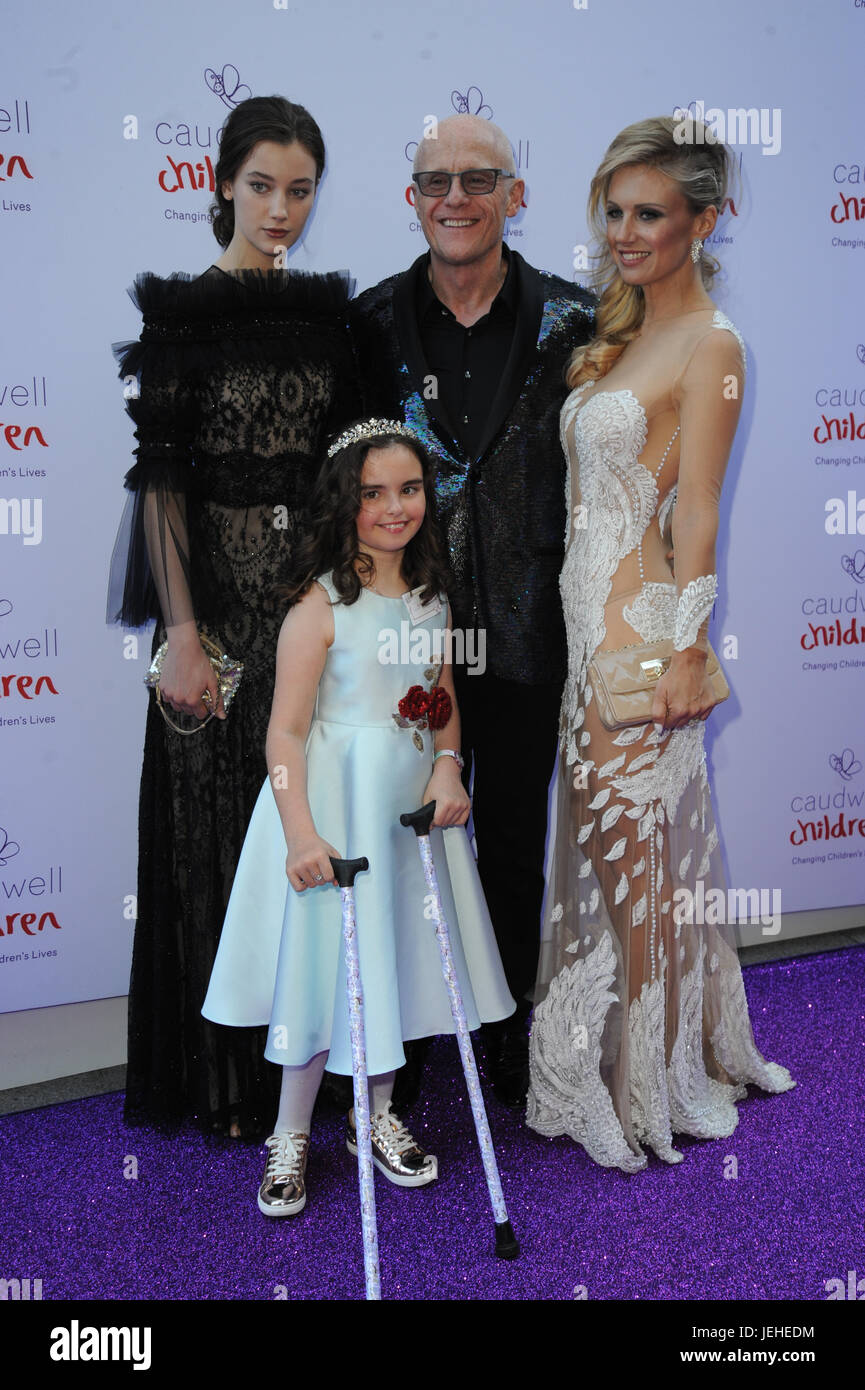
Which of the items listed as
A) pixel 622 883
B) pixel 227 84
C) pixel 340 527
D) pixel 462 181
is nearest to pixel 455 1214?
pixel 622 883

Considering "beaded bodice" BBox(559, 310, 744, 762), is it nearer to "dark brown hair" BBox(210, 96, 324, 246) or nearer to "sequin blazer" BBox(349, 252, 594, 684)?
"sequin blazer" BBox(349, 252, 594, 684)

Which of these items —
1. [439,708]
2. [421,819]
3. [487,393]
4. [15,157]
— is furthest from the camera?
[15,157]

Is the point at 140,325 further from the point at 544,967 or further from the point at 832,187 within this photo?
the point at 832,187

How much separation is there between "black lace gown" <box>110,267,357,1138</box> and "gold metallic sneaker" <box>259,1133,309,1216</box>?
257 mm

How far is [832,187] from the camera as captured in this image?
3795 mm

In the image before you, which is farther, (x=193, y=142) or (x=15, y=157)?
(x=193, y=142)

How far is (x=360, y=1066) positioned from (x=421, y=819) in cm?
49

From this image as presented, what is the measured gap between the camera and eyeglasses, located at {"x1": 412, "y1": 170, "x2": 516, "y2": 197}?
259 cm

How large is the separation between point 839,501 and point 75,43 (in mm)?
2748

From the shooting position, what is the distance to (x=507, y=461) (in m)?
2.70

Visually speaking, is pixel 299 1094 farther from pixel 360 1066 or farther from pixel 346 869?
pixel 346 869

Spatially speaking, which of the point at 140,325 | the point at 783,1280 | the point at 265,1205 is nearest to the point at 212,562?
the point at 140,325

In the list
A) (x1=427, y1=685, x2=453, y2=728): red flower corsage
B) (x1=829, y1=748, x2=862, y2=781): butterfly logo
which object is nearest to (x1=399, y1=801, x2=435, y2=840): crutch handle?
(x1=427, y1=685, x2=453, y2=728): red flower corsage

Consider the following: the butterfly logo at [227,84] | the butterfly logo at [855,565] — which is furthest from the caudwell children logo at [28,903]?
the butterfly logo at [855,565]
